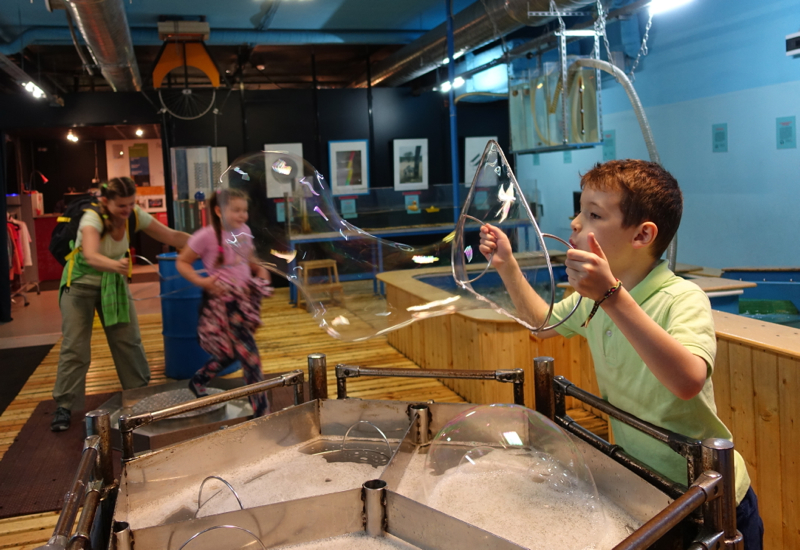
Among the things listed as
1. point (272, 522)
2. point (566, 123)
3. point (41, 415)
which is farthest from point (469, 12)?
point (272, 522)

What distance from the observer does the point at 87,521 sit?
115 cm

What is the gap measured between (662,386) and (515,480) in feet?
1.17

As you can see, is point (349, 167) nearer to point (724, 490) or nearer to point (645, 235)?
point (645, 235)

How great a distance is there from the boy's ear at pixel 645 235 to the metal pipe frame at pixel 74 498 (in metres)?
1.12

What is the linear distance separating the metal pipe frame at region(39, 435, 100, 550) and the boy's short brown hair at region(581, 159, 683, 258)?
111 centimetres

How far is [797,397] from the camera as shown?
2.43 meters

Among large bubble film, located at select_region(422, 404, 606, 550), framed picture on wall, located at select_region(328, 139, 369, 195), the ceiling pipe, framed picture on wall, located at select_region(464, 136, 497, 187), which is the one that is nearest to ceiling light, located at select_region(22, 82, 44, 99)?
the ceiling pipe

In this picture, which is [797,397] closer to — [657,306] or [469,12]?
[657,306]

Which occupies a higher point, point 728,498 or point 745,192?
point 745,192

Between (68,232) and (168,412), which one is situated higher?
(68,232)

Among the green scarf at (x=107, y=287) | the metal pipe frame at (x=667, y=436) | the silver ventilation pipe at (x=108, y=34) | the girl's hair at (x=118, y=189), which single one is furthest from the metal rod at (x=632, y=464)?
the silver ventilation pipe at (x=108, y=34)

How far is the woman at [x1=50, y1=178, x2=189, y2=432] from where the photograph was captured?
4.10 metres

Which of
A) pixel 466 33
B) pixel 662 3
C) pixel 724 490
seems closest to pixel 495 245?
pixel 724 490

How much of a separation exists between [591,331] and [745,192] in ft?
18.6
